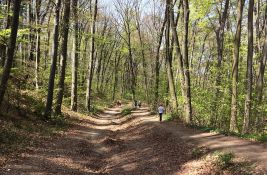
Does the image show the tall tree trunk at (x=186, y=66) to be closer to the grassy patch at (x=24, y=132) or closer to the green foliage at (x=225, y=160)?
the grassy patch at (x=24, y=132)

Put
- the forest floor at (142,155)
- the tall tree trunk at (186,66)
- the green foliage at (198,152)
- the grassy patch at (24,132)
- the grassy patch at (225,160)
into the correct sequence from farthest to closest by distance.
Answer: the tall tree trunk at (186,66) < the green foliage at (198,152) < the grassy patch at (24,132) < the grassy patch at (225,160) < the forest floor at (142,155)

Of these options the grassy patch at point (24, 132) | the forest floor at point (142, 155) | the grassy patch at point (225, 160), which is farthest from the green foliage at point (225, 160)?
the grassy patch at point (24, 132)

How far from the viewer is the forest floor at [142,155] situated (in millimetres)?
11495

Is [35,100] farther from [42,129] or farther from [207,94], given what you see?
[207,94]

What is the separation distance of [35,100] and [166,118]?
9.91m

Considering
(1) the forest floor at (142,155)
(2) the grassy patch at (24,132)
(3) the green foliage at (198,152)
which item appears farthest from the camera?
(3) the green foliage at (198,152)

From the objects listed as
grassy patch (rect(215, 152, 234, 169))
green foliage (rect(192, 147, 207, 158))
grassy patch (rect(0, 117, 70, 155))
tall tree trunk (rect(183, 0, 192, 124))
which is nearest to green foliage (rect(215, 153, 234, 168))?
grassy patch (rect(215, 152, 234, 169))

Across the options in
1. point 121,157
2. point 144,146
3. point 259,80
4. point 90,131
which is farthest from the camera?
point 259,80

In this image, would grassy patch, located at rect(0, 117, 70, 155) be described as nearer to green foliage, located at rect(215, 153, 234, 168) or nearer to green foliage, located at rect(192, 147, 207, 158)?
green foliage, located at rect(192, 147, 207, 158)

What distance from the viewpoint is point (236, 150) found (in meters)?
13.2

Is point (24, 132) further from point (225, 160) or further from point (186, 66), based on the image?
point (186, 66)

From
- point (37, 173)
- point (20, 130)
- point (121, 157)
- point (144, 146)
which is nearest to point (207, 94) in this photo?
point (144, 146)

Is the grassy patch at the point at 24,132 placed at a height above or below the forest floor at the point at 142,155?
above

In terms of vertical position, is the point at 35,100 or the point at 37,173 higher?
the point at 35,100
